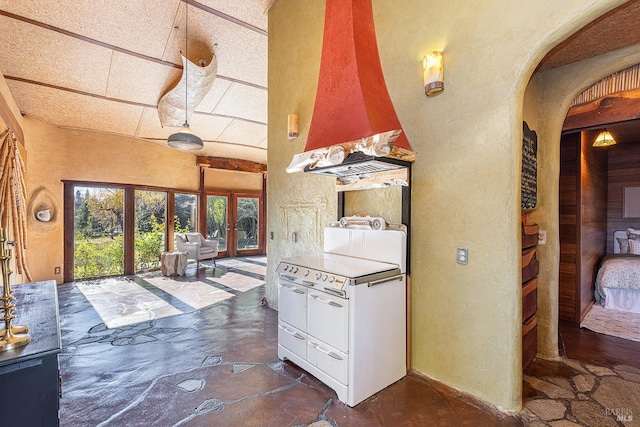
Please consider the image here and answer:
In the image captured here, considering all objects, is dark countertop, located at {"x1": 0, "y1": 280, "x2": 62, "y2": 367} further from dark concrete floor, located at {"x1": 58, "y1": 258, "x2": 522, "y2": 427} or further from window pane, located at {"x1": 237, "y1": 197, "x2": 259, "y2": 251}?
window pane, located at {"x1": 237, "y1": 197, "x2": 259, "y2": 251}

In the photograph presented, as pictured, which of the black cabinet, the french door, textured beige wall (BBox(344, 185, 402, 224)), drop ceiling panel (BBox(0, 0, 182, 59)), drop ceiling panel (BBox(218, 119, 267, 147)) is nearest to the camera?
the black cabinet

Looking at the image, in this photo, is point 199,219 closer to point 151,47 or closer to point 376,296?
point 151,47

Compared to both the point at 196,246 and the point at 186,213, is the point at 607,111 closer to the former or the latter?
the point at 196,246

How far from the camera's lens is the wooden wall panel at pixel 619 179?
17.7 feet

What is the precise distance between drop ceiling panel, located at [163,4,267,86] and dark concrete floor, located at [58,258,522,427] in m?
3.80

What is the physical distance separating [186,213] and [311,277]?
6.68 metres

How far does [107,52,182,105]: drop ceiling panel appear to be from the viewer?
4.20m

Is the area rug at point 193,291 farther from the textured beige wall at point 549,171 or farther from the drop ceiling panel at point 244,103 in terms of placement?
the textured beige wall at point 549,171

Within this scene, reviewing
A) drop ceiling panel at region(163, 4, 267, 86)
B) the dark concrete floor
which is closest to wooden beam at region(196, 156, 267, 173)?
drop ceiling panel at region(163, 4, 267, 86)

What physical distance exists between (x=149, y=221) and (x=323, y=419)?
6760 mm

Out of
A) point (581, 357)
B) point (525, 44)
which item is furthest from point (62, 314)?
point (581, 357)

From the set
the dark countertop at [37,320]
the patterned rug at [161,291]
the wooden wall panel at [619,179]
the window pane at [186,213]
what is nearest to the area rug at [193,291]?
the patterned rug at [161,291]

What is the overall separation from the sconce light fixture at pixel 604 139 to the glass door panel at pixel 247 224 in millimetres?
8099

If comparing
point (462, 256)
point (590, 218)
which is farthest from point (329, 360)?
point (590, 218)
